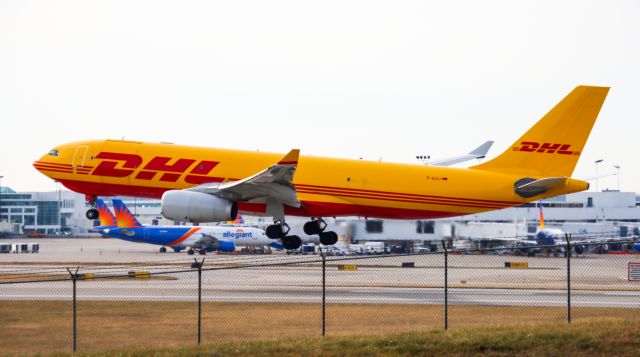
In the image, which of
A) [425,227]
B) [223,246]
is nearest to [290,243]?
[425,227]

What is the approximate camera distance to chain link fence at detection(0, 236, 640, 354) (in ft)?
105

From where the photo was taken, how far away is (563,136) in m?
47.8

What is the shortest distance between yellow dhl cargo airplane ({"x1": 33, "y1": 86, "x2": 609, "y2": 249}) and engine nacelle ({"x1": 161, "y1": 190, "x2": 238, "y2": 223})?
74 millimetres

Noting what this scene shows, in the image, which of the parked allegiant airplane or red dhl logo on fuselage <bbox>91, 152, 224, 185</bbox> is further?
the parked allegiant airplane

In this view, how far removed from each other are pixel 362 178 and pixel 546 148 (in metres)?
9.72

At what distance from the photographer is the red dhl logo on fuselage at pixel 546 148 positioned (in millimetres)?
47812

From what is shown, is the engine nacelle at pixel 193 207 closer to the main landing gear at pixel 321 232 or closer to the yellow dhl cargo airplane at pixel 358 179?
the yellow dhl cargo airplane at pixel 358 179

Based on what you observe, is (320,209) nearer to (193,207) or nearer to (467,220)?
(193,207)

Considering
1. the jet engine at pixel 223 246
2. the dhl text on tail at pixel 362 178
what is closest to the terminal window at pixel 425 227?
the dhl text on tail at pixel 362 178

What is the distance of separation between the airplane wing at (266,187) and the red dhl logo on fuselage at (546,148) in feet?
39.9

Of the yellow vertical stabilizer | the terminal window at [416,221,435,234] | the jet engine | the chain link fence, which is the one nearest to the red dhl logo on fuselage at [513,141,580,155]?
the yellow vertical stabilizer

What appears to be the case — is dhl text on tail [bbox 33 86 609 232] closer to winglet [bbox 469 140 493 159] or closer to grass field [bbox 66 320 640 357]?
winglet [bbox 469 140 493 159]

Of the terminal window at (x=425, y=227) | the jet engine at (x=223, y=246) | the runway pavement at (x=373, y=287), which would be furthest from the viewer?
the jet engine at (x=223, y=246)

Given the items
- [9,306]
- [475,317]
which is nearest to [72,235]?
[9,306]
